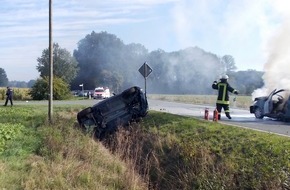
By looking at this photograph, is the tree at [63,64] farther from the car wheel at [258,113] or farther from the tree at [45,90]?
the car wheel at [258,113]

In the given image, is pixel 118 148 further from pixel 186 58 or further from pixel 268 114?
pixel 186 58

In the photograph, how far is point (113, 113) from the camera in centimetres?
1762

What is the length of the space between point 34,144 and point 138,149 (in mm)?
3322

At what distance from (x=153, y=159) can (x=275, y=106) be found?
759cm

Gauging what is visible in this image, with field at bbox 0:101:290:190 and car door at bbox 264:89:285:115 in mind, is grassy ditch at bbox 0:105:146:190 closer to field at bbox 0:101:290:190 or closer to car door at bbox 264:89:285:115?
field at bbox 0:101:290:190

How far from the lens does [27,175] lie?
904 cm

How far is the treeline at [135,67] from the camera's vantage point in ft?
233

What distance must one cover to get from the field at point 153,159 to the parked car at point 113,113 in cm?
149

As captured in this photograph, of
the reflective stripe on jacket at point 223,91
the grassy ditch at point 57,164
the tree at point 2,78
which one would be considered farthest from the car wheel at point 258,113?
the tree at point 2,78

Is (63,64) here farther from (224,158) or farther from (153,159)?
(224,158)

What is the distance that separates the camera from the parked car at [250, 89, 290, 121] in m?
17.6

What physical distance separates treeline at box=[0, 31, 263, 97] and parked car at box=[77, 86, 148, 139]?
48.9 meters

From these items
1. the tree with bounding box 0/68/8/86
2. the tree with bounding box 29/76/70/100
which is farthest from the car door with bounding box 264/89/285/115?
the tree with bounding box 0/68/8/86

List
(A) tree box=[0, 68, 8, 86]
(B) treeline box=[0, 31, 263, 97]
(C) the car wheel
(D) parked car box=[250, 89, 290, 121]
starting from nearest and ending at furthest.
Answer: (D) parked car box=[250, 89, 290, 121] → (C) the car wheel → (B) treeline box=[0, 31, 263, 97] → (A) tree box=[0, 68, 8, 86]
